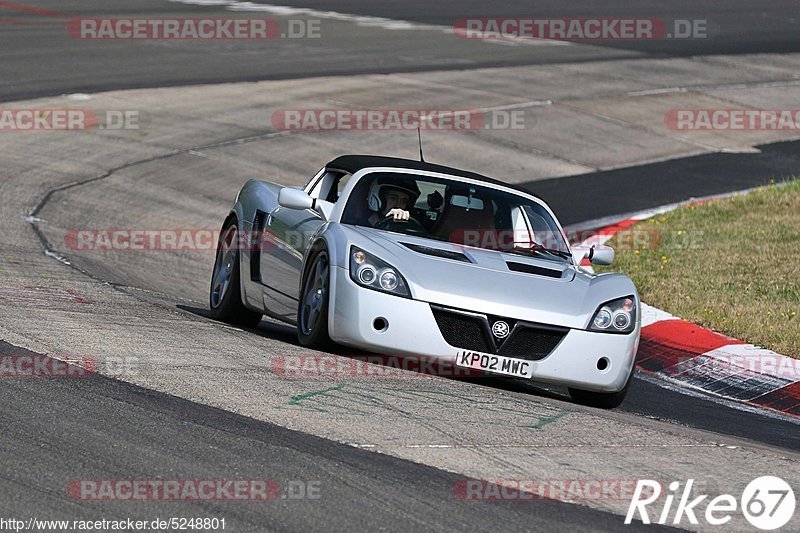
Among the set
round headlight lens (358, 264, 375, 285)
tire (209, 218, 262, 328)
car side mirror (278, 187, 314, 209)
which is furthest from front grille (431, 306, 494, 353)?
tire (209, 218, 262, 328)

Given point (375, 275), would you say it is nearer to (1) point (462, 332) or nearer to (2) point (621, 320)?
(1) point (462, 332)

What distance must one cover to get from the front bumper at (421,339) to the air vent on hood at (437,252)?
513 mm

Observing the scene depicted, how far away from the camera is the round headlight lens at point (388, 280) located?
785cm

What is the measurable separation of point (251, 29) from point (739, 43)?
11.0 m

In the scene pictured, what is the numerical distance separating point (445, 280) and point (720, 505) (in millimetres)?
2544

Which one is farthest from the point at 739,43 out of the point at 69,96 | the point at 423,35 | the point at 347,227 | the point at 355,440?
the point at 355,440

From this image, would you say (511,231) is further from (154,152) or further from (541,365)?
(154,152)

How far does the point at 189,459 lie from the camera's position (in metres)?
5.59

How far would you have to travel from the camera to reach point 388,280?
7.87m

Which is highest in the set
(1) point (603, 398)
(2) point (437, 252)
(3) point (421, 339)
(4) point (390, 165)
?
(4) point (390, 165)

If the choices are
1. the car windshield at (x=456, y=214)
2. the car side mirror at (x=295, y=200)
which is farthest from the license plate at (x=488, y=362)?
the car side mirror at (x=295, y=200)

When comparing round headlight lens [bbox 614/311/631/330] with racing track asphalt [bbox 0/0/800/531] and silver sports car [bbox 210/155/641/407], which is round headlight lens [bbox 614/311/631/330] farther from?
racing track asphalt [bbox 0/0/800/531]

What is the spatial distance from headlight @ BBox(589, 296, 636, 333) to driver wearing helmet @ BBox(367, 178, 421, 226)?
151cm

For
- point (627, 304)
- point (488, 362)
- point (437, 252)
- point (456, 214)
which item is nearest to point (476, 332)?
point (488, 362)
